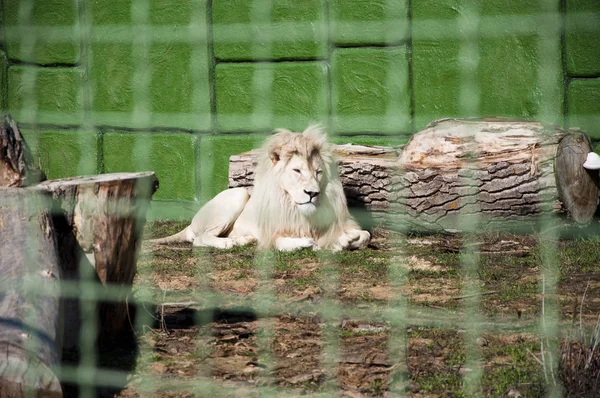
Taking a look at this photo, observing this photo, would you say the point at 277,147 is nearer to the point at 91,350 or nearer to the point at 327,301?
the point at 327,301

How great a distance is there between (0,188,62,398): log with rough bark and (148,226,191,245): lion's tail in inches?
107

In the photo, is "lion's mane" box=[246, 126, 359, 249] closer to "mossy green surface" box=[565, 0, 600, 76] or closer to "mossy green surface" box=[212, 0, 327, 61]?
"mossy green surface" box=[212, 0, 327, 61]

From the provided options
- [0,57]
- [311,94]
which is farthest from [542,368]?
[0,57]

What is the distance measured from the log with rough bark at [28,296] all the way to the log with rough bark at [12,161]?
172mm

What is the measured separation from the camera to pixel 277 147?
18.1 feet

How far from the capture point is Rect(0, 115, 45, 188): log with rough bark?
3227 millimetres

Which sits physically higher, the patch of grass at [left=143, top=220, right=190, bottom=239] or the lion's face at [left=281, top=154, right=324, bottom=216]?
the lion's face at [left=281, top=154, right=324, bottom=216]

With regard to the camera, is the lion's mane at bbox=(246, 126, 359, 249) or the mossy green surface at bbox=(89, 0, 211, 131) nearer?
the lion's mane at bbox=(246, 126, 359, 249)

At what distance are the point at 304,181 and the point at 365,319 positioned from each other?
1.85m

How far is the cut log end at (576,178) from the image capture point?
5.47 meters

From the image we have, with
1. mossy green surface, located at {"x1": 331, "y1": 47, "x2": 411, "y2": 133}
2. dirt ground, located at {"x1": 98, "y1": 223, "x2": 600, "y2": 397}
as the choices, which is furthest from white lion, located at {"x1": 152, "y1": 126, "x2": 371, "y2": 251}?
mossy green surface, located at {"x1": 331, "y1": 47, "x2": 411, "y2": 133}

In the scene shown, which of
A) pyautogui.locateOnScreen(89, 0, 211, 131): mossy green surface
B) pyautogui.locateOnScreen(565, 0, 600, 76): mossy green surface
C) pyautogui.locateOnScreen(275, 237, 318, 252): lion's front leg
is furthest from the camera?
pyautogui.locateOnScreen(89, 0, 211, 131): mossy green surface

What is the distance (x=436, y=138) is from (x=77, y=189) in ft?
10.1

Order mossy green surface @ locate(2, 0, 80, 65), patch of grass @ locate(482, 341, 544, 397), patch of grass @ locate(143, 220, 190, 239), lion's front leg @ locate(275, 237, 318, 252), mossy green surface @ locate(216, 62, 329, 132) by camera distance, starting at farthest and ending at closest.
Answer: mossy green surface @ locate(2, 0, 80, 65) → mossy green surface @ locate(216, 62, 329, 132) → patch of grass @ locate(143, 220, 190, 239) → lion's front leg @ locate(275, 237, 318, 252) → patch of grass @ locate(482, 341, 544, 397)
